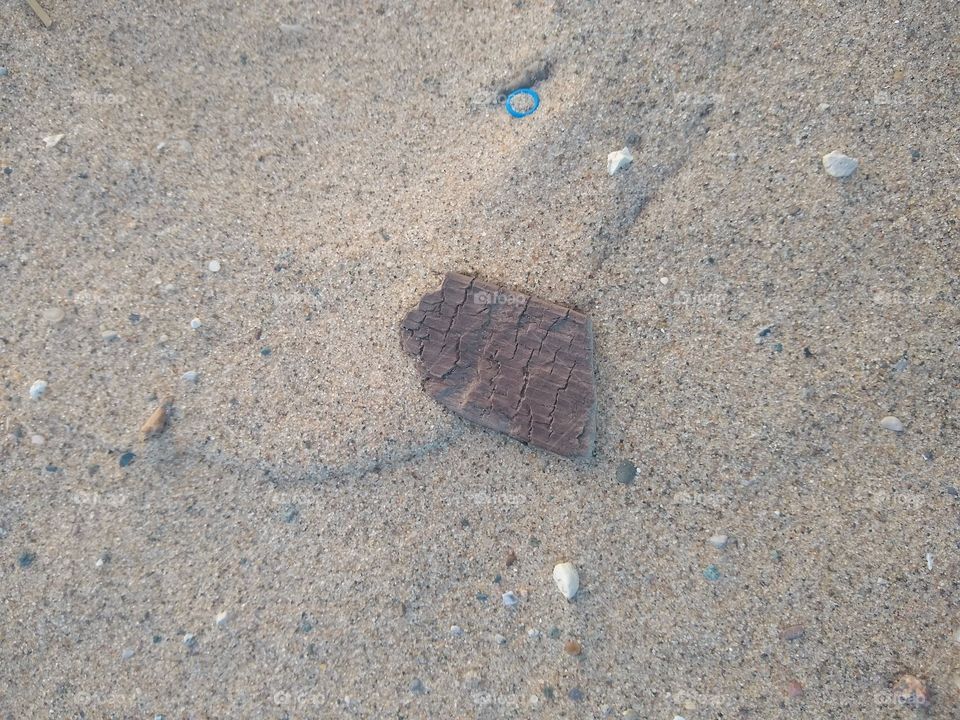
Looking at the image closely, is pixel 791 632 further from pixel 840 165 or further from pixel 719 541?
pixel 840 165

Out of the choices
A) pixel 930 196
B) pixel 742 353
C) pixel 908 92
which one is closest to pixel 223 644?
pixel 742 353

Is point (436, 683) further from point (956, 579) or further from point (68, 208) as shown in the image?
point (68, 208)

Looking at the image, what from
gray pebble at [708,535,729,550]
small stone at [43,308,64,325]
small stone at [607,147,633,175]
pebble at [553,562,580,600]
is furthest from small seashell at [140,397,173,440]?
gray pebble at [708,535,729,550]

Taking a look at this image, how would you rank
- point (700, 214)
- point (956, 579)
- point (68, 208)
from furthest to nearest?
1. point (68, 208)
2. point (700, 214)
3. point (956, 579)

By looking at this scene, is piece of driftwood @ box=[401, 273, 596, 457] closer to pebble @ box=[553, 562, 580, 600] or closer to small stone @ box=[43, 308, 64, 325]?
pebble @ box=[553, 562, 580, 600]

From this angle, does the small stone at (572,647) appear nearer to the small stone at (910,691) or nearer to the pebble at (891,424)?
the small stone at (910,691)

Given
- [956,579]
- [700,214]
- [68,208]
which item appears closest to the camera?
[956,579]
